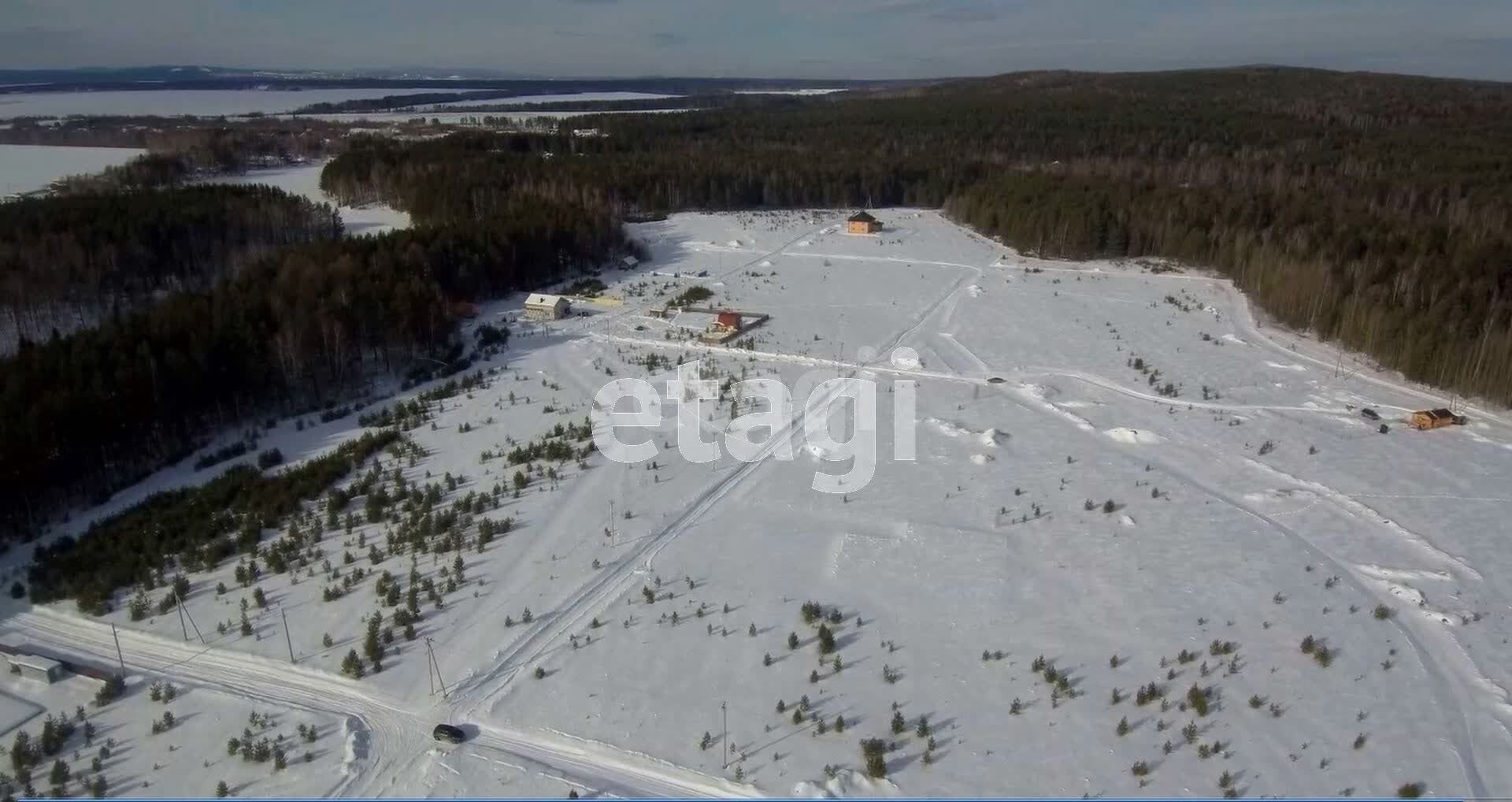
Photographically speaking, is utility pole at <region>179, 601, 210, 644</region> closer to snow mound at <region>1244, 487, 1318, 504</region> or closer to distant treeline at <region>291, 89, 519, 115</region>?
snow mound at <region>1244, 487, 1318, 504</region>

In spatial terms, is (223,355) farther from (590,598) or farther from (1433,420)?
(1433,420)

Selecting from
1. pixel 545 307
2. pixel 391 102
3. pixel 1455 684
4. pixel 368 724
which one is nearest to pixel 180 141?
pixel 545 307

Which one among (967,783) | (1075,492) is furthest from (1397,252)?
(967,783)

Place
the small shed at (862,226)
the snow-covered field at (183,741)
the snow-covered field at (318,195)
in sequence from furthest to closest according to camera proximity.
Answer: the snow-covered field at (318,195) → the small shed at (862,226) → the snow-covered field at (183,741)

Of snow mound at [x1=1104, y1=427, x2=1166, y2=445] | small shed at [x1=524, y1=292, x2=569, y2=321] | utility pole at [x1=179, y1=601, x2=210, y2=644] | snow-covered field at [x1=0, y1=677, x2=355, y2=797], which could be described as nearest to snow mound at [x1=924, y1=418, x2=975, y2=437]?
snow mound at [x1=1104, y1=427, x2=1166, y2=445]

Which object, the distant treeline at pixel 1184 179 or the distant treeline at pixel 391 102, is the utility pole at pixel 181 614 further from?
the distant treeline at pixel 391 102

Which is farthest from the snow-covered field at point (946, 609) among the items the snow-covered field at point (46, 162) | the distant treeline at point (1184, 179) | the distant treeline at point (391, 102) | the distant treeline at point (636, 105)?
the distant treeline at point (391, 102)
